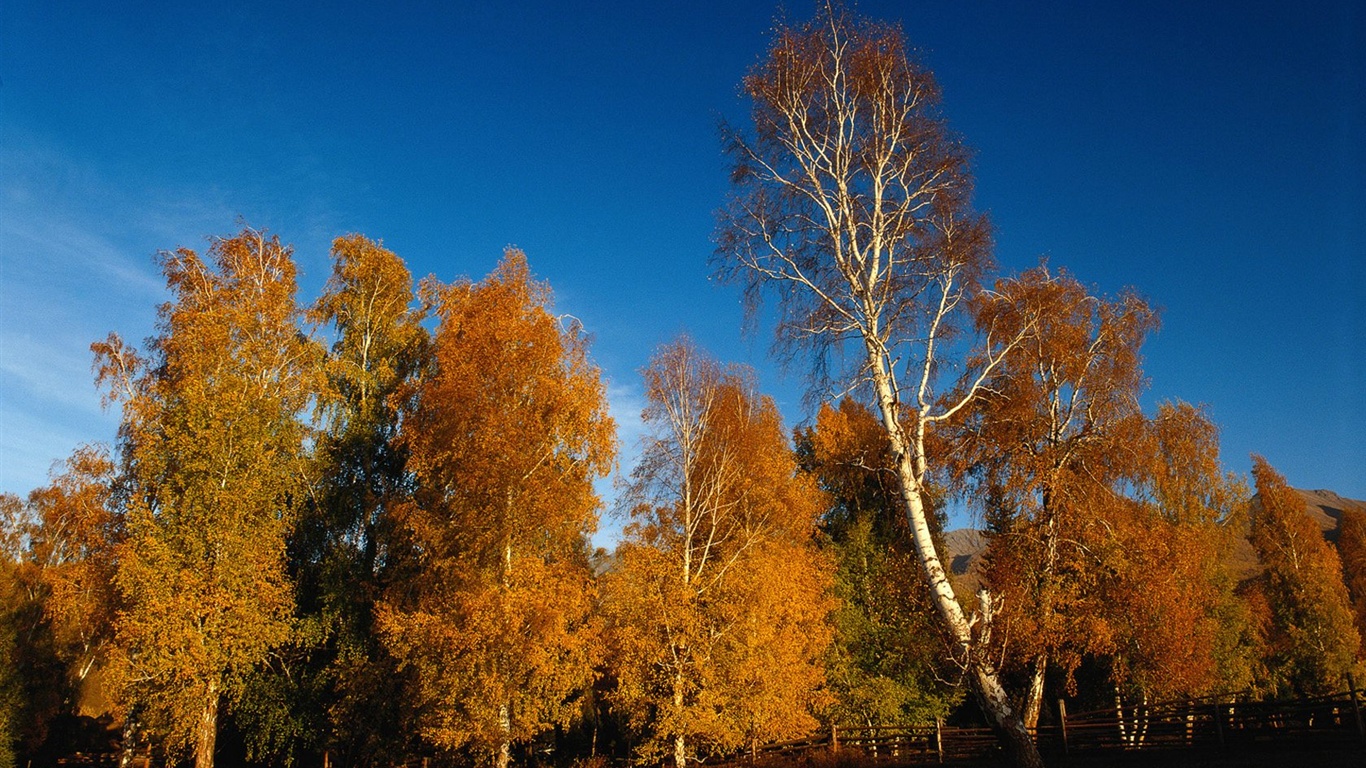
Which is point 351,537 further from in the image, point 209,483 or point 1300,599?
point 1300,599

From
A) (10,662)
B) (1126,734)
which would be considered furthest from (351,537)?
(1126,734)

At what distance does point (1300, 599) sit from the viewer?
1283 inches

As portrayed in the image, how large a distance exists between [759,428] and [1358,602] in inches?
1522

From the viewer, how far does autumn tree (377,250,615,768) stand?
614 inches

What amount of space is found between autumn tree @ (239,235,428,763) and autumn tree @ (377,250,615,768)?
2061mm

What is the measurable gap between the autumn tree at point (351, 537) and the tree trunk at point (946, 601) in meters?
13.2

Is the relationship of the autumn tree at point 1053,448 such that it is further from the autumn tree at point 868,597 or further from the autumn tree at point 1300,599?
the autumn tree at point 1300,599

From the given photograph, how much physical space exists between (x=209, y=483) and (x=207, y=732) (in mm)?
5822

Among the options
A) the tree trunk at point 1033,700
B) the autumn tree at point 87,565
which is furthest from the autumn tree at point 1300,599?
the autumn tree at point 87,565

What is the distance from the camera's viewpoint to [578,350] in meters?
19.2

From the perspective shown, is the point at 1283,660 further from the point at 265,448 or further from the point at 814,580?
the point at 265,448

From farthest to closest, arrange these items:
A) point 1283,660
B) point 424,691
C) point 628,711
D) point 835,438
Answer: point 1283,660 → point 835,438 → point 628,711 → point 424,691

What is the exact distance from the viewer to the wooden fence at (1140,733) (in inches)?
659

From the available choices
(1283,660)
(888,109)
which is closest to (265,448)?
(888,109)
